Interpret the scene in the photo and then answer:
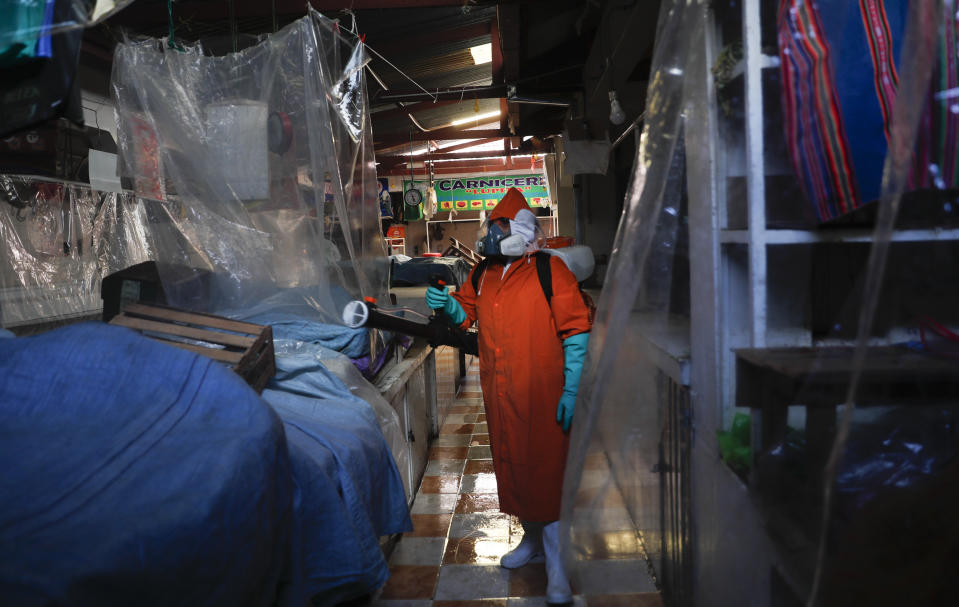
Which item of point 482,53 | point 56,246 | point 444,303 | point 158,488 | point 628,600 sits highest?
point 482,53

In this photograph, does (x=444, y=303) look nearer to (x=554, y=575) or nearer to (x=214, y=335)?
(x=214, y=335)

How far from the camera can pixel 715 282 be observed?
167 centimetres

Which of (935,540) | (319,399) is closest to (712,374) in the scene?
(935,540)

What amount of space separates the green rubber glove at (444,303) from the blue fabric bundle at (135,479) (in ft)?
4.75

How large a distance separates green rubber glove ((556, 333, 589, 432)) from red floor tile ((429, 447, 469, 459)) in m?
2.09

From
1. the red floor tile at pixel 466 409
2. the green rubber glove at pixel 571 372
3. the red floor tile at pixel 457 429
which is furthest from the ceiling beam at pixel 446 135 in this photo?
the green rubber glove at pixel 571 372

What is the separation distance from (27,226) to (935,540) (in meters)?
4.41

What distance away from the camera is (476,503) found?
3.72 metres

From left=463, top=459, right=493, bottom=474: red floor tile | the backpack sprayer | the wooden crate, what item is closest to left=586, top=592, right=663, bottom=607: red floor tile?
the wooden crate

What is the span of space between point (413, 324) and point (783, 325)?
68.7 inches

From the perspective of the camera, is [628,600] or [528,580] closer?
[628,600]

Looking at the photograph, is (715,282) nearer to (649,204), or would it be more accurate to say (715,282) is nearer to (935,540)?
(649,204)

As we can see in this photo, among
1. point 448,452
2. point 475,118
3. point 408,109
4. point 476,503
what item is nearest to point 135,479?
point 476,503

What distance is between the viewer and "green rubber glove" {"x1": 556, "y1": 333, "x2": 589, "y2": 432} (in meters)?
2.60
